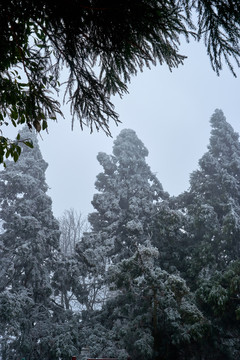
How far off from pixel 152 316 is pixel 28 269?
281 inches

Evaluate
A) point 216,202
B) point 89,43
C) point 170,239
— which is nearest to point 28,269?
point 170,239

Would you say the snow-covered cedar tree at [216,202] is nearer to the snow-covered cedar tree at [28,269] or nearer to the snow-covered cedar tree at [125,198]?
the snow-covered cedar tree at [125,198]

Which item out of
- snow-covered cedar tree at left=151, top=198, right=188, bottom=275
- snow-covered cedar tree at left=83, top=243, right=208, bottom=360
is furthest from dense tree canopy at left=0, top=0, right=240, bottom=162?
snow-covered cedar tree at left=151, top=198, right=188, bottom=275

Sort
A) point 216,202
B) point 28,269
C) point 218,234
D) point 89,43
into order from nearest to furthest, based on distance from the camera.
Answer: point 89,43, point 28,269, point 218,234, point 216,202

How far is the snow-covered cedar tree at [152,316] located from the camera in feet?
35.1

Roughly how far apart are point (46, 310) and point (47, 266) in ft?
9.02

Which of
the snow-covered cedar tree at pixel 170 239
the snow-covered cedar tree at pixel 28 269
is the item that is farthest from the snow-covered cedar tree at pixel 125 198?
the snow-covered cedar tree at pixel 28 269

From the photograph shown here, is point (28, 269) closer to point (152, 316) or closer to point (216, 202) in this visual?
point (152, 316)

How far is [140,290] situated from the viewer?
38.6 ft

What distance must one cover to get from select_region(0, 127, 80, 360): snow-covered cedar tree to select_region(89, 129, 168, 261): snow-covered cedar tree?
3563 millimetres

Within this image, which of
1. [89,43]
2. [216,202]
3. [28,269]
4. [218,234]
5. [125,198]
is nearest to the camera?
[89,43]

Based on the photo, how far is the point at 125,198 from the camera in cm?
1923

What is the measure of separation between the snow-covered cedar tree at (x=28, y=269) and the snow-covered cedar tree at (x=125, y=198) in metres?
3.56

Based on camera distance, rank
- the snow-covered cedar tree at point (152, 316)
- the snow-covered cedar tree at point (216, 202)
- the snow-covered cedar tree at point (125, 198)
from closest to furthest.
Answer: the snow-covered cedar tree at point (152, 316)
the snow-covered cedar tree at point (216, 202)
the snow-covered cedar tree at point (125, 198)
